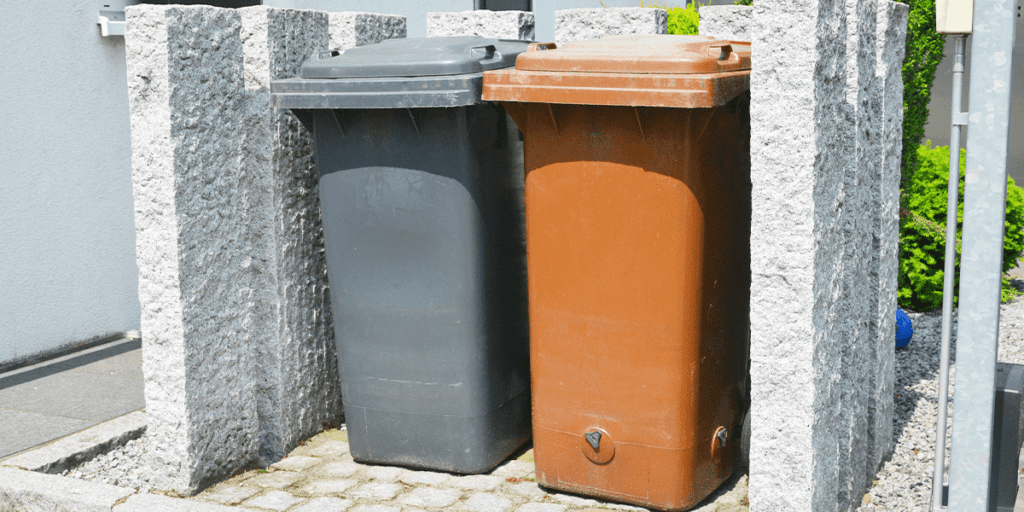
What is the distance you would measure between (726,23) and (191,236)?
99.9 inches

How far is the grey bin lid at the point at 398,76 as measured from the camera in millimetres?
3490

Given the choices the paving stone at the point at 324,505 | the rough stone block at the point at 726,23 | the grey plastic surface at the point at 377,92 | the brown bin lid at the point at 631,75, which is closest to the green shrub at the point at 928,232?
the rough stone block at the point at 726,23

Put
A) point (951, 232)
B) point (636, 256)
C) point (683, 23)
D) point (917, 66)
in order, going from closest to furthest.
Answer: point (951, 232) < point (636, 256) < point (917, 66) < point (683, 23)

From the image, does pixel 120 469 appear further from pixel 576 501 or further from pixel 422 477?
pixel 576 501

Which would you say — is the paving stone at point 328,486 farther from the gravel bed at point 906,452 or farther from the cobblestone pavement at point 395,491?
the gravel bed at point 906,452

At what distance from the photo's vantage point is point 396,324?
3766 millimetres

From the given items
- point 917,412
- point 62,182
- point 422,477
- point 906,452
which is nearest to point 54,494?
point 422,477

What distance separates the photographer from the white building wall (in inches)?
209

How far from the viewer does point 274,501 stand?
366 cm

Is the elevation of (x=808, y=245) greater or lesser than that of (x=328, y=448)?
greater

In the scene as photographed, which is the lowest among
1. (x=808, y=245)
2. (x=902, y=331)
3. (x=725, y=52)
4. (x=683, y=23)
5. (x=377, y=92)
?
(x=902, y=331)

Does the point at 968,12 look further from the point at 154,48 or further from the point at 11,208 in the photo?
the point at 11,208

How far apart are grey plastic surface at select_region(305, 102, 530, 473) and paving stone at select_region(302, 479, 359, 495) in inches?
7.0

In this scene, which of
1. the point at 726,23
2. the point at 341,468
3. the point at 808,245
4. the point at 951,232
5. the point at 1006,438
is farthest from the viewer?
the point at 726,23
